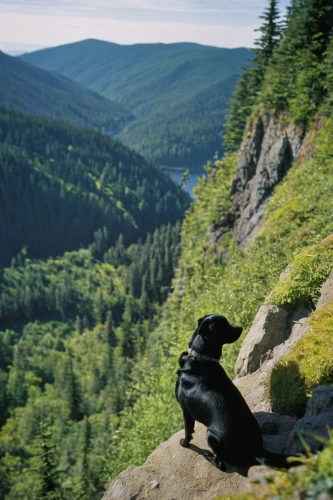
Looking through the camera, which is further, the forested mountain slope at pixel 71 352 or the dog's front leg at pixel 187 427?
the forested mountain slope at pixel 71 352

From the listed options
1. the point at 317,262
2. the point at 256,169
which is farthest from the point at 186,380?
the point at 256,169

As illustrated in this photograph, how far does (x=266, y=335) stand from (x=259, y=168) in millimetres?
24989

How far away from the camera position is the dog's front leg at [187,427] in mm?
6705

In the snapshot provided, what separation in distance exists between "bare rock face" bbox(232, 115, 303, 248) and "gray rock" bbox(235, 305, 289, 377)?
1756 centimetres

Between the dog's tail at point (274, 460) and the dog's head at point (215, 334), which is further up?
the dog's head at point (215, 334)

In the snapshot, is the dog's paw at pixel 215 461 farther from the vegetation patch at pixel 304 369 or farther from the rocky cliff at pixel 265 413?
the vegetation patch at pixel 304 369

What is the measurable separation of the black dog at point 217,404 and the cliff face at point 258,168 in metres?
19.9

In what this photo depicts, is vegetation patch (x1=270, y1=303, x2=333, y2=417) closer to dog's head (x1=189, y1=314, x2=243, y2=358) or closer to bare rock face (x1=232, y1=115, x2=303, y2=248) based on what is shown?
dog's head (x1=189, y1=314, x2=243, y2=358)

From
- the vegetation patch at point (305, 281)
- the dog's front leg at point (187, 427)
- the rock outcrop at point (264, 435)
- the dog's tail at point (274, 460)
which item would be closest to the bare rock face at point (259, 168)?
the vegetation patch at point (305, 281)

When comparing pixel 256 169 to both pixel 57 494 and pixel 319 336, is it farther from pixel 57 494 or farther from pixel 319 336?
pixel 319 336

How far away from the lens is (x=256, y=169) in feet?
108

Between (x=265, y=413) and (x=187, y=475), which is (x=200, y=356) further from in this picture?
(x=187, y=475)

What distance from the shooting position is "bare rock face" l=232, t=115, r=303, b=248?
28000 mm

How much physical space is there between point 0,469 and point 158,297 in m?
75.6
